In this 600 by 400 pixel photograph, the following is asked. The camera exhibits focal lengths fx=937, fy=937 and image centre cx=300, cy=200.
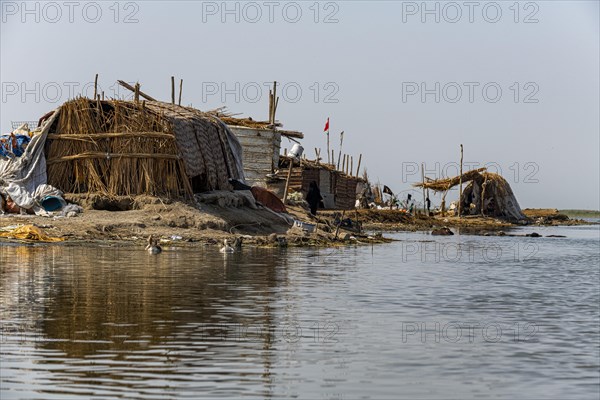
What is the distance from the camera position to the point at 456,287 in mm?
13820

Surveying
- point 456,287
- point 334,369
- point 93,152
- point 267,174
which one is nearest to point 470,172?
point 267,174

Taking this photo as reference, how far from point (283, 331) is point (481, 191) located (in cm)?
4367

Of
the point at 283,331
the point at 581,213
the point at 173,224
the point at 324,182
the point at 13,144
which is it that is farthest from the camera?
the point at 581,213

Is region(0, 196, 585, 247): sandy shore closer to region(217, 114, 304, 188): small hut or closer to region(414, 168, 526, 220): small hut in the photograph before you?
region(217, 114, 304, 188): small hut

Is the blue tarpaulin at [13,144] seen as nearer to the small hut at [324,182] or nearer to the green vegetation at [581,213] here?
the small hut at [324,182]

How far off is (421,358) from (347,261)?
1045cm

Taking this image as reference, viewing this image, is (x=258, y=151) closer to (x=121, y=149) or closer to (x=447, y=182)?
(x=121, y=149)

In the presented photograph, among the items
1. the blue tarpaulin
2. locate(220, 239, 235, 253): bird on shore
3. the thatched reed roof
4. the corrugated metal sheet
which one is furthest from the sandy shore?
the thatched reed roof

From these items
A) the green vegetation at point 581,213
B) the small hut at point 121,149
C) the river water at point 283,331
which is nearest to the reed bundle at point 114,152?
the small hut at point 121,149

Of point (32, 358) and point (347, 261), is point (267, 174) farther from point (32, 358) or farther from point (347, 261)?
point (32, 358)

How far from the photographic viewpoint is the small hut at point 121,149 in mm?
23688

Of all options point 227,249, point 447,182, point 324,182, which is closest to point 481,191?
point 447,182

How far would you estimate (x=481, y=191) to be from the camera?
51.2 metres

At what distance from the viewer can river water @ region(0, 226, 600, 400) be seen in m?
6.39
